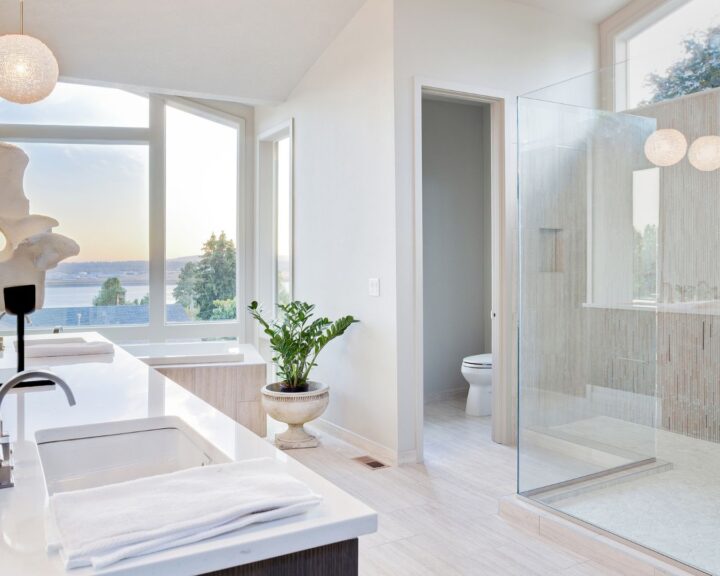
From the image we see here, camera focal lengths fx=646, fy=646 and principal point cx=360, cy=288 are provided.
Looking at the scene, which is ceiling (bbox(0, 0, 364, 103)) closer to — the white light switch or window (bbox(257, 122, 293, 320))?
window (bbox(257, 122, 293, 320))

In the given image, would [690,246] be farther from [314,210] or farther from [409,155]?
[314,210]

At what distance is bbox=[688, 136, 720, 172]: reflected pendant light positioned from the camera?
2455 millimetres

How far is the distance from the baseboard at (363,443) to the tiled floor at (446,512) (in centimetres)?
6

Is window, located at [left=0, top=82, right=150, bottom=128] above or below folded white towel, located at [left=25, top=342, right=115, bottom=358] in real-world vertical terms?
above

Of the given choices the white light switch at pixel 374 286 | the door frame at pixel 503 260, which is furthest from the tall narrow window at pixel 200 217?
the door frame at pixel 503 260

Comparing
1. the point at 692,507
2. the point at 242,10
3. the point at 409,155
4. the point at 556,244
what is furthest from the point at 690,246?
the point at 242,10

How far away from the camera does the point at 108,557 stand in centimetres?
76

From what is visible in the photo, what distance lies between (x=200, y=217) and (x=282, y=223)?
824 millimetres

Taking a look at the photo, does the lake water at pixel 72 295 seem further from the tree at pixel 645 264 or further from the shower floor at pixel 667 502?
the tree at pixel 645 264

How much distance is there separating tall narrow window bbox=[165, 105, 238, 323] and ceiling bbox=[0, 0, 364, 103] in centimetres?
111

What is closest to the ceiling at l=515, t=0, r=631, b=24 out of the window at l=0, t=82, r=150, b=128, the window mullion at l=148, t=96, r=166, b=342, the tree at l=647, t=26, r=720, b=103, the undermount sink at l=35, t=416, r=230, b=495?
the tree at l=647, t=26, r=720, b=103

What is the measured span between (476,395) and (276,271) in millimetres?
2180

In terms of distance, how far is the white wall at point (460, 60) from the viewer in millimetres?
3809

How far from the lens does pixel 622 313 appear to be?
2.90 metres
